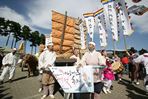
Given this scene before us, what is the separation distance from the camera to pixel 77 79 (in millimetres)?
5770

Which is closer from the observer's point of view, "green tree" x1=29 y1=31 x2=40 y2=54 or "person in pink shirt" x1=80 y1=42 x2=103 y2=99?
"person in pink shirt" x1=80 y1=42 x2=103 y2=99

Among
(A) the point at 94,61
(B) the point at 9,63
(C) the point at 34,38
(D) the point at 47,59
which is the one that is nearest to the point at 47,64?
(D) the point at 47,59

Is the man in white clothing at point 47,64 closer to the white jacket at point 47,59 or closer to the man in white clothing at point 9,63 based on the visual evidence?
the white jacket at point 47,59

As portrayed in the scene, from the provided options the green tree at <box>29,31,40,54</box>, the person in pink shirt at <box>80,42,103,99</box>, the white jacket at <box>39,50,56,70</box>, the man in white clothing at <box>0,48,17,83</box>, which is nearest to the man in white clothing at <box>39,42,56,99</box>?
the white jacket at <box>39,50,56,70</box>

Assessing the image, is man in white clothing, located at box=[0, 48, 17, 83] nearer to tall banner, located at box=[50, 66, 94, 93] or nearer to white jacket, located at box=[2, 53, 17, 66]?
white jacket, located at box=[2, 53, 17, 66]

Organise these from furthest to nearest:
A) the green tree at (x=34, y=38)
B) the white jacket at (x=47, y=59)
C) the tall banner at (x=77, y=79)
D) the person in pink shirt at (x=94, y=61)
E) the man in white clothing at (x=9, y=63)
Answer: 1. the green tree at (x=34, y=38)
2. the man in white clothing at (x=9, y=63)
3. the white jacket at (x=47, y=59)
4. the person in pink shirt at (x=94, y=61)
5. the tall banner at (x=77, y=79)

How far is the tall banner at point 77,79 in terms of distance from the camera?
5.68 m

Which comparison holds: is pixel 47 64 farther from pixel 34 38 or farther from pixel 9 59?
pixel 34 38

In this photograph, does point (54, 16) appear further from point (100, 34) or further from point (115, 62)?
point (115, 62)

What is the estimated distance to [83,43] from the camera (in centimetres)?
2144

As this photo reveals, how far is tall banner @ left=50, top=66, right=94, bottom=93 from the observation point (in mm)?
5676

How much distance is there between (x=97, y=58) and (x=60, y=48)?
11.5 meters

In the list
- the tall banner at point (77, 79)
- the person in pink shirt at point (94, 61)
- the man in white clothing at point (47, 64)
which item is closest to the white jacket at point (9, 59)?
the man in white clothing at point (47, 64)

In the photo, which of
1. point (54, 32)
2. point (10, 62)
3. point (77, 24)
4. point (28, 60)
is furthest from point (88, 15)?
point (10, 62)
